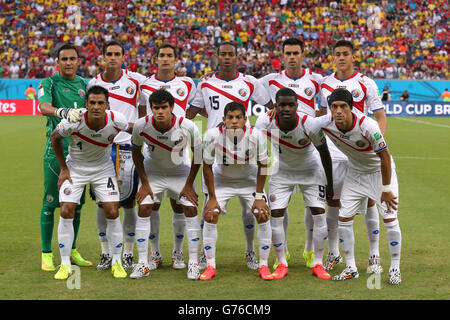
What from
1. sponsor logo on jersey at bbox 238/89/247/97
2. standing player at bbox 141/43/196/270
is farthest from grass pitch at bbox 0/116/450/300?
sponsor logo on jersey at bbox 238/89/247/97

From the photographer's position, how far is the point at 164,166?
668 centimetres

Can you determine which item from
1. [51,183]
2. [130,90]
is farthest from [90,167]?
[130,90]

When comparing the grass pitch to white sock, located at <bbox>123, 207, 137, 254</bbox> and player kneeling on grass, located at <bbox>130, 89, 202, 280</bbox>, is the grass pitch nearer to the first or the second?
player kneeling on grass, located at <bbox>130, 89, 202, 280</bbox>

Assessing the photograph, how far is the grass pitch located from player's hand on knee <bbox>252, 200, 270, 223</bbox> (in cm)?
63

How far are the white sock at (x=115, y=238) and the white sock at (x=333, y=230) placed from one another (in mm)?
2352

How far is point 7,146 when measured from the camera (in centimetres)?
1936

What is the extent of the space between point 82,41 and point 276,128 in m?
31.4

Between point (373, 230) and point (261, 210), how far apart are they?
132 cm

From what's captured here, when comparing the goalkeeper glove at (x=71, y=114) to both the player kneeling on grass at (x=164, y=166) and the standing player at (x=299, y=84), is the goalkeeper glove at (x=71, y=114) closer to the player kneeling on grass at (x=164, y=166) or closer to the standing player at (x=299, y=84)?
the player kneeling on grass at (x=164, y=166)

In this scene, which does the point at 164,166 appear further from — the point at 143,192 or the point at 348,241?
the point at 348,241

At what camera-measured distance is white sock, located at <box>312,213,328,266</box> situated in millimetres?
6512

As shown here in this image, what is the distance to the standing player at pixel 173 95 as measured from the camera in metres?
6.89

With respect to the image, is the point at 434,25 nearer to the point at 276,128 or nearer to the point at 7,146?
the point at 7,146

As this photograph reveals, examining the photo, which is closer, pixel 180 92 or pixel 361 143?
pixel 361 143
